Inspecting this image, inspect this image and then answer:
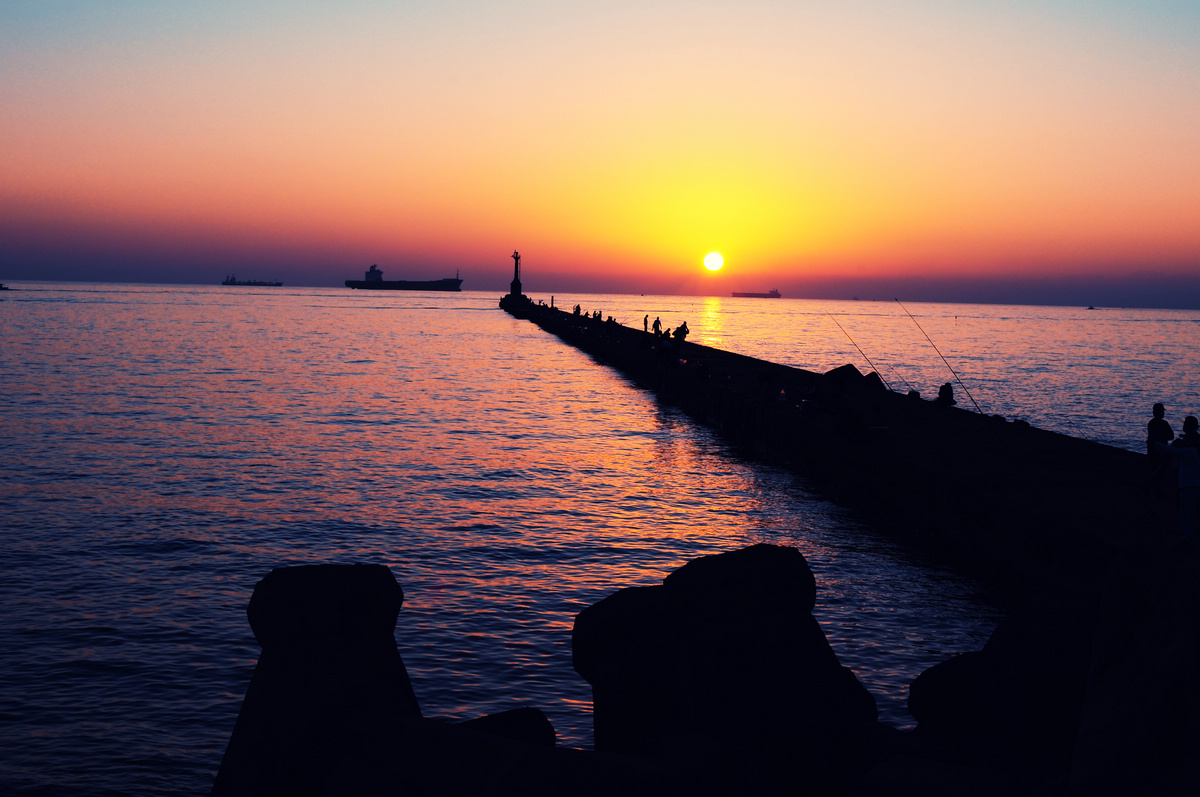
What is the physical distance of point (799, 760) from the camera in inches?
203

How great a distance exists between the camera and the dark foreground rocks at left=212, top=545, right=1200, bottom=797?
11.9ft

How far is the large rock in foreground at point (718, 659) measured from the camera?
5391 millimetres

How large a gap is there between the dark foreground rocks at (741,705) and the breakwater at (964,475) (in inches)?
30.8

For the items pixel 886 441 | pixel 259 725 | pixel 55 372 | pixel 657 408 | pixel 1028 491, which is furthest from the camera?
pixel 55 372

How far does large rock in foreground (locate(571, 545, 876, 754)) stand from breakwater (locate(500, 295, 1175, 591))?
1.85 meters

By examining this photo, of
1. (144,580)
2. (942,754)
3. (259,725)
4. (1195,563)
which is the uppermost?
(1195,563)

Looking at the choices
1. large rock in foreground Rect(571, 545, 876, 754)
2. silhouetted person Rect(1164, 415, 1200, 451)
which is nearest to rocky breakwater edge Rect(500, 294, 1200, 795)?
silhouetted person Rect(1164, 415, 1200, 451)

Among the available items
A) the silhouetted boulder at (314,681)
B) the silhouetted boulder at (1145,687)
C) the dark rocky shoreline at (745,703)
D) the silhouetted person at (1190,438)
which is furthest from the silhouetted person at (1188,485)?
the silhouetted boulder at (314,681)

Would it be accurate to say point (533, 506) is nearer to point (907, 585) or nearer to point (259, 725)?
point (907, 585)

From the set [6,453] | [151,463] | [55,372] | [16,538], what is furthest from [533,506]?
[55,372]

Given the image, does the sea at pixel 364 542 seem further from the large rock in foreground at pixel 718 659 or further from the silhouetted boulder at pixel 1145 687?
the silhouetted boulder at pixel 1145 687

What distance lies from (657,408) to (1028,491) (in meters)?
22.2

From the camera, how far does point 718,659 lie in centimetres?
547

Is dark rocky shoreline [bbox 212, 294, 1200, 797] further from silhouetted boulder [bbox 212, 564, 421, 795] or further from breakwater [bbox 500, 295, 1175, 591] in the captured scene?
breakwater [bbox 500, 295, 1175, 591]
